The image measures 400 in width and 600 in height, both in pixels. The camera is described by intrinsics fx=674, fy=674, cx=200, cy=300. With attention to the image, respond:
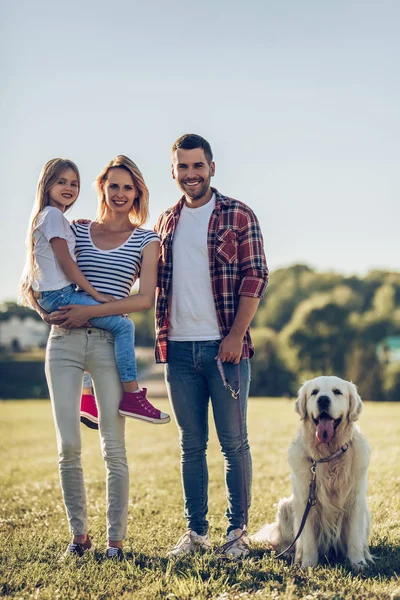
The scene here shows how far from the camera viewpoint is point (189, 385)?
14.8ft

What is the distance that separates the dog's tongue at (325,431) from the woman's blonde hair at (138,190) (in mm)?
1776

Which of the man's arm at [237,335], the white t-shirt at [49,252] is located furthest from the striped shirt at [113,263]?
the man's arm at [237,335]

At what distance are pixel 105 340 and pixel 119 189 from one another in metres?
0.98

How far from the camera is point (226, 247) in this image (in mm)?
4418

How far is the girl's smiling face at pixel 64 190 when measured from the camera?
173 inches

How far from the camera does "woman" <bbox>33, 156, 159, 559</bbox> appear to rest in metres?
4.22

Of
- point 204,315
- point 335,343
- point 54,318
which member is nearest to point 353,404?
point 204,315

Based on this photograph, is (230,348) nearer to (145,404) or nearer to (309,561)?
(145,404)

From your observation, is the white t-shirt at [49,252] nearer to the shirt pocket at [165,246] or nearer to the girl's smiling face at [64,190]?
the girl's smiling face at [64,190]

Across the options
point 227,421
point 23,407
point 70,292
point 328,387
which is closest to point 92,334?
point 70,292

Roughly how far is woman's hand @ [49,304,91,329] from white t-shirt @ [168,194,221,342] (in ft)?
2.10

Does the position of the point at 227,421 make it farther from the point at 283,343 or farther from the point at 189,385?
the point at 283,343

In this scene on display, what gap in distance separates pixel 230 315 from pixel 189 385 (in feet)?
1.79

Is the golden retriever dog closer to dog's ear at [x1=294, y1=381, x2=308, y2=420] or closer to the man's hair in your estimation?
dog's ear at [x1=294, y1=381, x2=308, y2=420]
